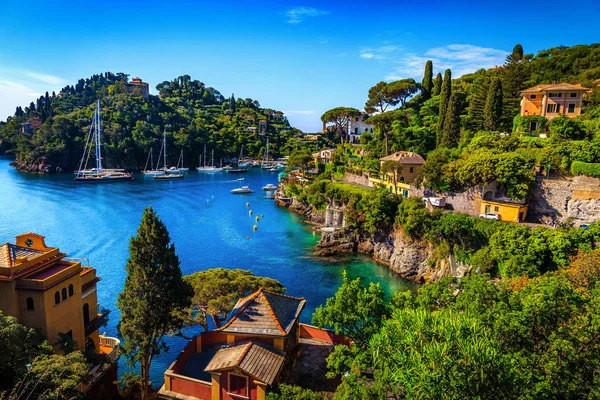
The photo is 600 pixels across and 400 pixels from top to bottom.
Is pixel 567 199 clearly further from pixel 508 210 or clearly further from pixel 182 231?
pixel 182 231

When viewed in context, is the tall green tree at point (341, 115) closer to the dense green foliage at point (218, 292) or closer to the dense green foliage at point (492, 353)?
the dense green foliage at point (218, 292)

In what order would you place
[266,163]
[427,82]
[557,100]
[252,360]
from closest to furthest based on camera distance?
[252,360]
[557,100]
[427,82]
[266,163]

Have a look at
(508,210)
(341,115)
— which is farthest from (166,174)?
(508,210)

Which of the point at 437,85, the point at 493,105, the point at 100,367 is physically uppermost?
the point at 437,85

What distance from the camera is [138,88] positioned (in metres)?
153

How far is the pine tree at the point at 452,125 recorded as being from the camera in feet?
175

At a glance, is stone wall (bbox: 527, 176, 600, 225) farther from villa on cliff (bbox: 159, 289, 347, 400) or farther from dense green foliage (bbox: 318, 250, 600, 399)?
villa on cliff (bbox: 159, 289, 347, 400)

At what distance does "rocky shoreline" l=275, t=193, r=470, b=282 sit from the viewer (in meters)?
36.5

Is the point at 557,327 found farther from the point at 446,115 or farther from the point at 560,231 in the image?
the point at 446,115

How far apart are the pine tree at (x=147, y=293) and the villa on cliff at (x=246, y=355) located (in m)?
1.84

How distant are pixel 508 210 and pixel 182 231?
39.7 meters

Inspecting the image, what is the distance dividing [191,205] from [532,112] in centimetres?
5492

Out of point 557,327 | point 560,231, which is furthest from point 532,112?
point 557,327

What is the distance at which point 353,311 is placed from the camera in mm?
17891
